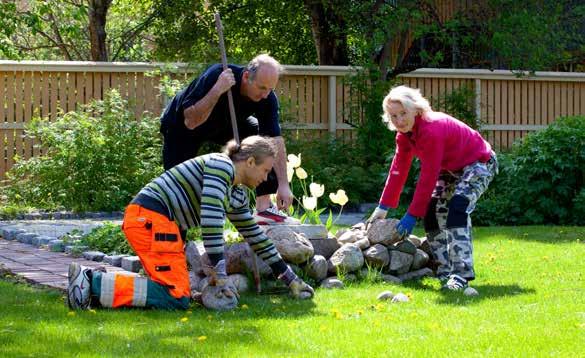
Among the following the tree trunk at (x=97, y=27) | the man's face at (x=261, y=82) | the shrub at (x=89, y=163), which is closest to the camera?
the man's face at (x=261, y=82)

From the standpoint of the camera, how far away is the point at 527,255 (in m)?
8.45

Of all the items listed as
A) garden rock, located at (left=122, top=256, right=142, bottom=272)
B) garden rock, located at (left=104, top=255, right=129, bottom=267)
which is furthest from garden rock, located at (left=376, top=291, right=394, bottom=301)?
garden rock, located at (left=104, top=255, right=129, bottom=267)

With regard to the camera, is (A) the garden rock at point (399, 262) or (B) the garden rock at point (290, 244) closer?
(B) the garden rock at point (290, 244)

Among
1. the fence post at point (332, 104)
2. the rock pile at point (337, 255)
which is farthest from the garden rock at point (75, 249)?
the fence post at point (332, 104)

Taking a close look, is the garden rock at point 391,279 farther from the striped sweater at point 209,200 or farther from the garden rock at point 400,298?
the striped sweater at point 209,200

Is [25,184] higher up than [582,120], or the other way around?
[582,120]

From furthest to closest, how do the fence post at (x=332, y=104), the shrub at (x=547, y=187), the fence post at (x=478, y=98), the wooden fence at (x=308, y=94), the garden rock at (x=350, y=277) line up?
the fence post at (x=478, y=98) < the fence post at (x=332, y=104) < the wooden fence at (x=308, y=94) < the shrub at (x=547, y=187) < the garden rock at (x=350, y=277)

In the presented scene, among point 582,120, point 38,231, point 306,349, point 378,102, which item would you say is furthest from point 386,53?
point 306,349

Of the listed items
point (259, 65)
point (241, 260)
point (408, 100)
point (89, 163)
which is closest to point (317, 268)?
point (241, 260)

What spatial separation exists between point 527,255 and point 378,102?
698 centimetres

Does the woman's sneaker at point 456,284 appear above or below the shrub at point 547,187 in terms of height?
below

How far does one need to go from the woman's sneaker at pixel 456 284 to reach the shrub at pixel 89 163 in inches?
284

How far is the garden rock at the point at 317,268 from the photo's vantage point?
6816mm

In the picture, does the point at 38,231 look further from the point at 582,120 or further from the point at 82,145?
the point at 582,120
